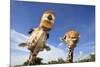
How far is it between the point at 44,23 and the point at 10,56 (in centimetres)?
43

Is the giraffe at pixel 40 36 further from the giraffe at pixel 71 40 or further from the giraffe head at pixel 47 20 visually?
the giraffe at pixel 71 40

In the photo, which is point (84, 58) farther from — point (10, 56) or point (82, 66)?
point (10, 56)

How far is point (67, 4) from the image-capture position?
1.99m

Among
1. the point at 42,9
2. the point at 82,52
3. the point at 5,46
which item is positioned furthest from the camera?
the point at 82,52

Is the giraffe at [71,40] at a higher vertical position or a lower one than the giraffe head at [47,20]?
lower

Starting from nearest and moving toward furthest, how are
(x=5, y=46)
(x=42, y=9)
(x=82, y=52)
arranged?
1. (x=5, y=46)
2. (x=42, y=9)
3. (x=82, y=52)

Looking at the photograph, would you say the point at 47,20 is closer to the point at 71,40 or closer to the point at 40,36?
the point at 40,36

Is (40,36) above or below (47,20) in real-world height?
below

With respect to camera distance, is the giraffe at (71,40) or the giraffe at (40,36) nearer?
the giraffe at (40,36)

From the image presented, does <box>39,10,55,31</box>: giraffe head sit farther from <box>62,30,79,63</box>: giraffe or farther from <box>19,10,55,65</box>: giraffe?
<box>62,30,79,63</box>: giraffe

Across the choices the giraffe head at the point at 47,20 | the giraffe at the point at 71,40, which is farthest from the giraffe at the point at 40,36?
the giraffe at the point at 71,40

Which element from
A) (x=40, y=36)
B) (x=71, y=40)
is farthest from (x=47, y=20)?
(x=71, y=40)

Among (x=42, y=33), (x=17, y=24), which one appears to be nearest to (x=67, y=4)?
(x=42, y=33)

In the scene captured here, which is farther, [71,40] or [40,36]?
[71,40]
